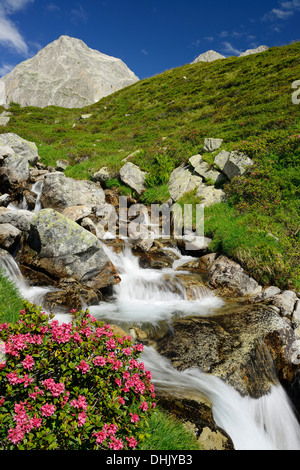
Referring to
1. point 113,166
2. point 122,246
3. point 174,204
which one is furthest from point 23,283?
point 113,166

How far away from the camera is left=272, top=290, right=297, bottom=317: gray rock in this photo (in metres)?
8.44

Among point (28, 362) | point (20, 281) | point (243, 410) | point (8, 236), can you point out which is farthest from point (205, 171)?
point (28, 362)

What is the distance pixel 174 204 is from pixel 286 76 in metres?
24.7

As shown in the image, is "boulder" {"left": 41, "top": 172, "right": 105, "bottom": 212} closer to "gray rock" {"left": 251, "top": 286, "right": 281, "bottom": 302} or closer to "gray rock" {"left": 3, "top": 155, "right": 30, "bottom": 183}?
"gray rock" {"left": 3, "top": 155, "right": 30, "bottom": 183}

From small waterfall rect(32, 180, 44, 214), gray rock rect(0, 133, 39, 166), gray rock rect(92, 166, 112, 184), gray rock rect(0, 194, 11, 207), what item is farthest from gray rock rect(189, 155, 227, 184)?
gray rock rect(0, 133, 39, 166)

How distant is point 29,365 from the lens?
282 cm

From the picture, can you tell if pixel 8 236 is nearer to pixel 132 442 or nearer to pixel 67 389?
pixel 67 389

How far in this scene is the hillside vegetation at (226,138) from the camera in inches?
477

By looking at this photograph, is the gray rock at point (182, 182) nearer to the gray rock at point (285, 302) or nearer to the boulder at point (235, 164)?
the boulder at point (235, 164)

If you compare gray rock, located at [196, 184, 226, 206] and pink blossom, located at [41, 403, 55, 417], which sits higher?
gray rock, located at [196, 184, 226, 206]

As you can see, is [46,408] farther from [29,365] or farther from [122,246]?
[122,246]

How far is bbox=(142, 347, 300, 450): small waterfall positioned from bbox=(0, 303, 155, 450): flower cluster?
2542 millimetres

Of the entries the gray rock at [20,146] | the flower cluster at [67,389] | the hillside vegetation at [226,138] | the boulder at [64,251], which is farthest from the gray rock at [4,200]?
the flower cluster at [67,389]

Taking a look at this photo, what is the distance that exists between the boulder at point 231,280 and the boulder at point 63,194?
10361 millimetres
